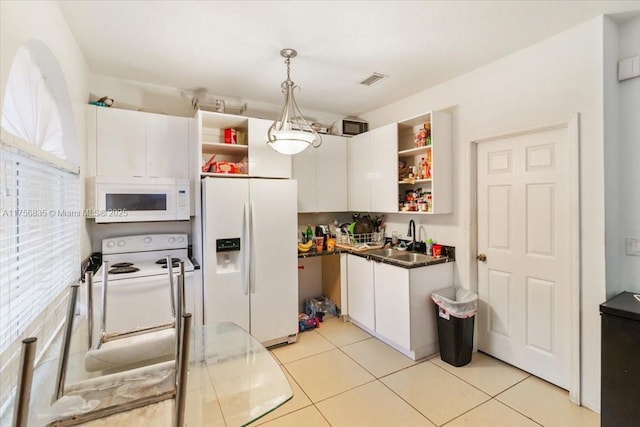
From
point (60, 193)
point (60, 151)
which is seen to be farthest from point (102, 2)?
point (60, 193)

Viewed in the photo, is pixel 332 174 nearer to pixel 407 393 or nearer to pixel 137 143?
pixel 137 143

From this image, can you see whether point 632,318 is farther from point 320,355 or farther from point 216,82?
point 216,82

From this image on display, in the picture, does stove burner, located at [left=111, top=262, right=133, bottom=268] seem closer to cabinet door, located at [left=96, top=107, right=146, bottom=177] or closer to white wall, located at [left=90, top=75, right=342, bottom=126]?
cabinet door, located at [left=96, top=107, right=146, bottom=177]

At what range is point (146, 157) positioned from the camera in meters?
2.82

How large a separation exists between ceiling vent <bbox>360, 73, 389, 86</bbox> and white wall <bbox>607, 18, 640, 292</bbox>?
1.67 metres

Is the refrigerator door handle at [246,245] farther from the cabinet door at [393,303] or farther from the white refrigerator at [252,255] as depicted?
the cabinet door at [393,303]

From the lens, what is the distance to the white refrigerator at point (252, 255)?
2713mm

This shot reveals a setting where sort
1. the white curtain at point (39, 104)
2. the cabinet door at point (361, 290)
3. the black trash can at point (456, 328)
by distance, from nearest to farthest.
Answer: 1. the white curtain at point (39, 104)
2. the black trash can at point (456, 328)
3. the cabinet door at point (361, 290)

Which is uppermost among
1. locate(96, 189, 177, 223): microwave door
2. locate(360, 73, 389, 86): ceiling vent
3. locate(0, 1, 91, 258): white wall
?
locate(360, 73, 389, 86): ceiling vent

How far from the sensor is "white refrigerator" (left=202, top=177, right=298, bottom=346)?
2.71m

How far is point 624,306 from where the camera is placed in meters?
1.79

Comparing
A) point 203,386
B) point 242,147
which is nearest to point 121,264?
point 242,147

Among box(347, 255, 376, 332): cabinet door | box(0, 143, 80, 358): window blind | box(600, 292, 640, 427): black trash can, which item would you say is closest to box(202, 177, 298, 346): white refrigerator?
box(347, 255, 376, 332): cabinet door

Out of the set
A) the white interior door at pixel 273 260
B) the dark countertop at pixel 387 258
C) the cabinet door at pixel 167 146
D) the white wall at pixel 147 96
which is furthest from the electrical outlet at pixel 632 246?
the cabinet door at pixel 167 146
